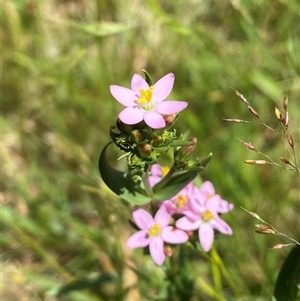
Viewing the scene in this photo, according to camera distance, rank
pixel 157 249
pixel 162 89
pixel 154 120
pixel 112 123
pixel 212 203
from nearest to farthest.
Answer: pixel 154 120
pixel 162 89
pixel 157 249
pixel 212 203
pixel 112 123

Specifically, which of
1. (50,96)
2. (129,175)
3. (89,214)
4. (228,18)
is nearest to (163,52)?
(228,18)

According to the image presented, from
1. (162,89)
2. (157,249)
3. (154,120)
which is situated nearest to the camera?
(154,120)

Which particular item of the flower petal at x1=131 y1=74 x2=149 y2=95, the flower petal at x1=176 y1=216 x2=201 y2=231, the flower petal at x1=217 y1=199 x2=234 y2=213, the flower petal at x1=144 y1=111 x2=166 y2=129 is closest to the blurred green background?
the flower petal at x1=217 y1=199 x2=234 y2=213

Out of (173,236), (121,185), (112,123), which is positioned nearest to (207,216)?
(173,236)

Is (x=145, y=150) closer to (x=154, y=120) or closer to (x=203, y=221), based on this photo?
(x=154, y=120)

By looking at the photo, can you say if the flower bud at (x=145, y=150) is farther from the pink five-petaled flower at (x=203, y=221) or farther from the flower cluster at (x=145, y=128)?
the pink five-petaled flower at (x=203, y=221)

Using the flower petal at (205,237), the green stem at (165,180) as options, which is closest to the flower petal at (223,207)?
the flower petal at (205,237)
